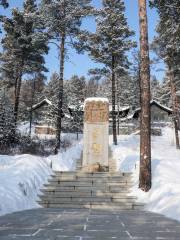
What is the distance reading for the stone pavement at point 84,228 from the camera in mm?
7250

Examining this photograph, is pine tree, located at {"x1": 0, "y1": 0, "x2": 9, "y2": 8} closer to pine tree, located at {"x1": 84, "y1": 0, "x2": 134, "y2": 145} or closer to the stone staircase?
the stone staircase

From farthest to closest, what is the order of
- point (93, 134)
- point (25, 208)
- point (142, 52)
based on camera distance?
point (93, 134) → point (142, 52) → point (25, 208)

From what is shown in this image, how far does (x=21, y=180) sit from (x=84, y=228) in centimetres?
625

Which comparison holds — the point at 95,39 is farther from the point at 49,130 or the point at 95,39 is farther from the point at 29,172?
the point at 29,172

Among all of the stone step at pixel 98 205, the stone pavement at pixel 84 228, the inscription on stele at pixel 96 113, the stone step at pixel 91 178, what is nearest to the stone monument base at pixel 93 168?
the stone step at pixel 91 178

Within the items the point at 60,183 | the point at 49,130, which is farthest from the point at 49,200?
the point at 49,130

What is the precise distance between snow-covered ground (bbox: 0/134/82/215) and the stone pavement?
5.28 ft

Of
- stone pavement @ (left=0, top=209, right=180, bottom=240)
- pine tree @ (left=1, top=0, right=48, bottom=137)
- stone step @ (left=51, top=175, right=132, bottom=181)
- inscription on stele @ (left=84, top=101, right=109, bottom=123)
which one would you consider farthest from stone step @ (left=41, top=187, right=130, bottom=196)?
pine tree @ (left=1, top=0, right=48, bottom=137)

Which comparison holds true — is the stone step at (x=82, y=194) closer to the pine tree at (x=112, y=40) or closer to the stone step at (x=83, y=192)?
the stone step at (x=83, y=192)

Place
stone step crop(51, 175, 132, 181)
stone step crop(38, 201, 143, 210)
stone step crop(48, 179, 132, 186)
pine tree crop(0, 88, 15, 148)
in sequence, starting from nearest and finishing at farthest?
stone step crop(38, 201, 143, 210), stone step crop(48, 179, 132, 186), stone step crop(51, 175, 132, 181), pine tree crop(0, 88, 15, 148)

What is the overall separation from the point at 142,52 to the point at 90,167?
7264 mm

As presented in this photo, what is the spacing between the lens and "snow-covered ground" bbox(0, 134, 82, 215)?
1184 centimetres

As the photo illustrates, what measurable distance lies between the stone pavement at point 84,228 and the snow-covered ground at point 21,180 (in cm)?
161

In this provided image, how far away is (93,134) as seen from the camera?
869 inches
